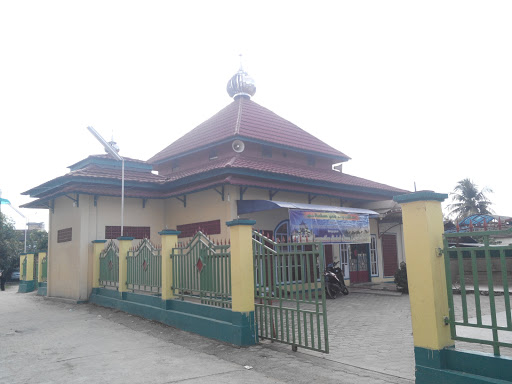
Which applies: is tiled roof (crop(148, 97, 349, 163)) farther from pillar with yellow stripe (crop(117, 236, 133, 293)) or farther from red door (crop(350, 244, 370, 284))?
pillar with yellow stripe (crop(117, 236, 133, 293))

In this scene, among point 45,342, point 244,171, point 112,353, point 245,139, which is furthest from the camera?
point 245,139

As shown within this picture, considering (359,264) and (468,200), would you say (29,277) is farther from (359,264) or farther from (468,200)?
(468,200)

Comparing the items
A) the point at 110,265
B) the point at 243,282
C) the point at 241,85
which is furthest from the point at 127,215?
the point at 241,85

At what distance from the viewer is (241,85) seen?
17344 mm

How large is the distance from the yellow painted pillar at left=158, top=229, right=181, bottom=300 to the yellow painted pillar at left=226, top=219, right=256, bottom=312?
83.4 inches

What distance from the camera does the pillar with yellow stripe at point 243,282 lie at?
5.98 meters

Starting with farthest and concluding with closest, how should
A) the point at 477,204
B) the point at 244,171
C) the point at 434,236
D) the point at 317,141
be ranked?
the point at 477,204 < the point at 317,141 < the point at 244,171 < the point at 434,236

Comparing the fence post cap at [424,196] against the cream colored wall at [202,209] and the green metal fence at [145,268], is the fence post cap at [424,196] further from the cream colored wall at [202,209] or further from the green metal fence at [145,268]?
the cream colored wall at [202,209]

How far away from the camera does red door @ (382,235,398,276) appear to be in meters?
15.9

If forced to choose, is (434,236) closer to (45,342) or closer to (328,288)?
(45,342)

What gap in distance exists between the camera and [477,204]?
38469 millimetres

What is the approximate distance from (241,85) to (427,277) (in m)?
14.8

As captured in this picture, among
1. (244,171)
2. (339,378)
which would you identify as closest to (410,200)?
(339,378)

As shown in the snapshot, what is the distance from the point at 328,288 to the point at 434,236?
26.3ft
